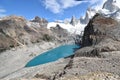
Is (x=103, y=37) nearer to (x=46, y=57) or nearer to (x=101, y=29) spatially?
(x=101, y=29)

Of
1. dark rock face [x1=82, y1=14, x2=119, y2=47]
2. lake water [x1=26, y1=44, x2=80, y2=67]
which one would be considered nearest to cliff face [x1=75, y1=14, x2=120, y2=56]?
dark rock face [x1=82, y1=14, x2=119, y2=47]

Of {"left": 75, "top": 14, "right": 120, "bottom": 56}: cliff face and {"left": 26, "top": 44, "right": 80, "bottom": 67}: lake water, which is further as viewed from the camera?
{"left": 26, "top": 44, "right": 80, "bottom": 67}: lake water

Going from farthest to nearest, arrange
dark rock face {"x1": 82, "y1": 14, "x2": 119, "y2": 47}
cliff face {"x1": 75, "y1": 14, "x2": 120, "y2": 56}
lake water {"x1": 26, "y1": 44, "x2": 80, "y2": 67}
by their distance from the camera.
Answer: lake water {"x1": 26, "y1": 44, "x2": 80, "y2": 67} < dark rock face {"x1": 82, "y1": 14, "x2": 119, "y2": 47} < cliff face {"x1": 75, "y1": 14, "x2": 120, "y2": 56}

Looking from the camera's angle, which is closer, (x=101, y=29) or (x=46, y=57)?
(x=101, y=29)

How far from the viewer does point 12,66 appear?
9906 cm

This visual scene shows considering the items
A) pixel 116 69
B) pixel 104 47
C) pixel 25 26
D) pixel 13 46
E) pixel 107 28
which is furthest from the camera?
pixel 25 26

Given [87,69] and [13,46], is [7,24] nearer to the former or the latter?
[13,46]

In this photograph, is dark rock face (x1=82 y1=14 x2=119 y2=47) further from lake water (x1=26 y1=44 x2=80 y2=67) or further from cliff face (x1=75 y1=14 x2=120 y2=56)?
lake water (x1=26 y1=44 x2=80 y2=67)

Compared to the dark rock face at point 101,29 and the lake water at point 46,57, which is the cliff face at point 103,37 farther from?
the lake water at point 46,57

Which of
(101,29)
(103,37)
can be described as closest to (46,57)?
(101,29)

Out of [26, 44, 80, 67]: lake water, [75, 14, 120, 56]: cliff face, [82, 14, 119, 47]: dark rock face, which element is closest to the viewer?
[75, 14, 120, 56]: cliff face

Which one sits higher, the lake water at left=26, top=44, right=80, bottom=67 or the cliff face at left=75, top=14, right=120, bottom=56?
the cliff face at left=75, top=14, right=120, bottom=56

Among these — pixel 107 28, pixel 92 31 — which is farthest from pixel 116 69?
pixel 92 31

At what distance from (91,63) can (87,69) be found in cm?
310
